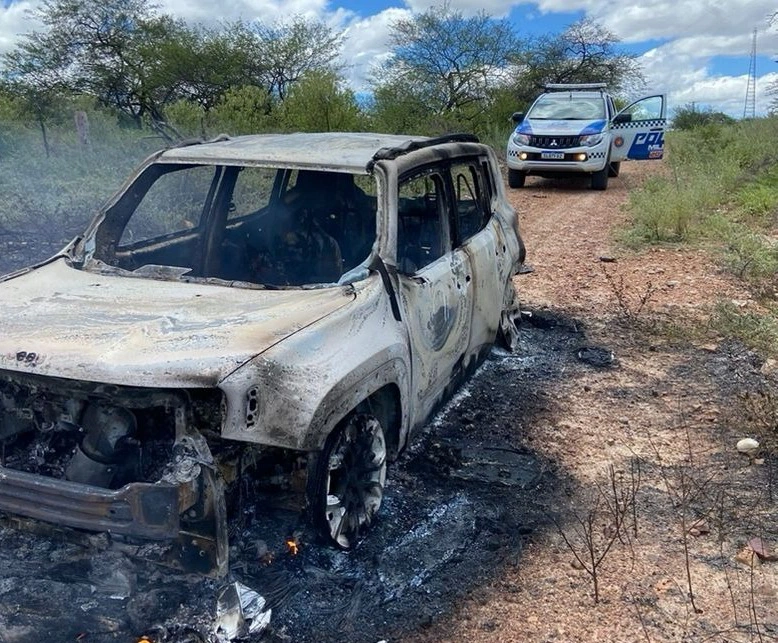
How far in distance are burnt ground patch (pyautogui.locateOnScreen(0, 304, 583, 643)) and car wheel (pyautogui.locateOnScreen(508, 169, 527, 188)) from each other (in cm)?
1131

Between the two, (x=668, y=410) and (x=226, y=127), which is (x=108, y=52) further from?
(x=668, y=410)

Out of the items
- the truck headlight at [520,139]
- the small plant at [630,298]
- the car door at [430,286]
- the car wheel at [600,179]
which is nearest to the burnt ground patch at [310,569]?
the car door at [430,286]

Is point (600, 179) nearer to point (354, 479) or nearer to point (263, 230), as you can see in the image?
point (263, 230)

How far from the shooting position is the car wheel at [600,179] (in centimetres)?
1445

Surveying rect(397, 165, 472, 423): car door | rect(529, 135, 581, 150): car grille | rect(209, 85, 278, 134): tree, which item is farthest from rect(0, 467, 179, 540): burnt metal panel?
rect(209, 85, 278, 134): tree

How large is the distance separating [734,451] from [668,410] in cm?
67

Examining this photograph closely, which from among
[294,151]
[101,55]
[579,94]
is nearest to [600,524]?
[294,151]

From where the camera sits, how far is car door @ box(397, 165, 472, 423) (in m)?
3.68

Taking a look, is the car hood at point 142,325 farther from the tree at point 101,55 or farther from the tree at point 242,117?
the tree at point 101,55

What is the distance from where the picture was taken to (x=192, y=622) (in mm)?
2795

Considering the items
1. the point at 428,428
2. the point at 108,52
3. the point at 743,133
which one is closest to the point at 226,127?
the point at 108,52

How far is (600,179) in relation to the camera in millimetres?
14594

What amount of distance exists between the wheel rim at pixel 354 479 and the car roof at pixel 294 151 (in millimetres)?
1352

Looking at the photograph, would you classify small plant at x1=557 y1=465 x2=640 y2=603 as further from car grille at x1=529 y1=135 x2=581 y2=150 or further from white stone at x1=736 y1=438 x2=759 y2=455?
car grille at x1=529 y1=135 x2=581 y2=150
